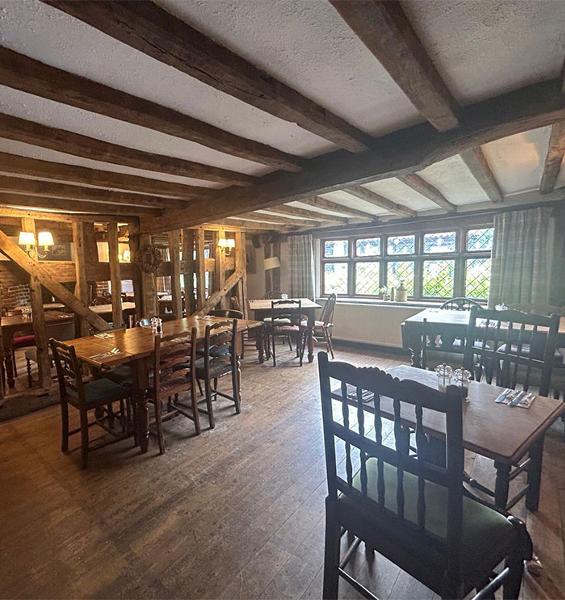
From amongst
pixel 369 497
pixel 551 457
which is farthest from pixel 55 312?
pixel 551 457

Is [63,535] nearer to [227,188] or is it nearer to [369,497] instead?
[369,497]

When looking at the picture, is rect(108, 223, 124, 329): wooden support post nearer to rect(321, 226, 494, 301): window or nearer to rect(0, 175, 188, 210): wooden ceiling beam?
rect(0, 175, 188, 210): wooden ceiling beam

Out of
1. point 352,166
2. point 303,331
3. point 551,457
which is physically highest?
point 352,166

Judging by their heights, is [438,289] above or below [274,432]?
above

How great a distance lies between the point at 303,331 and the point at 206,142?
3.30 metres

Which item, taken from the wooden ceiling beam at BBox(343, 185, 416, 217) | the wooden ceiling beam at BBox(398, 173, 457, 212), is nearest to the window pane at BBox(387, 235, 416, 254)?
the wooden ceiling beam at BBox(343, 185, 416, 217)

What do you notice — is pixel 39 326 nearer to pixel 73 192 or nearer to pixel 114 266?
pixel 114 266

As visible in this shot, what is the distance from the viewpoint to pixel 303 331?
4.73 m

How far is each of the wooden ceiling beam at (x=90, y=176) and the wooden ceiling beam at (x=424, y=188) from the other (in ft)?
6.04

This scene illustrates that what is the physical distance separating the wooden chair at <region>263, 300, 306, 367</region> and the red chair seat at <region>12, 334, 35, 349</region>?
3.03 metres

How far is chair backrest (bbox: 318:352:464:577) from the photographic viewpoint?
93 cm

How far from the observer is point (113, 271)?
158 inches

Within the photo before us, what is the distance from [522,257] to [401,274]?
171 cm

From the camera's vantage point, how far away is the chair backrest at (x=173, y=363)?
2.41 meters
